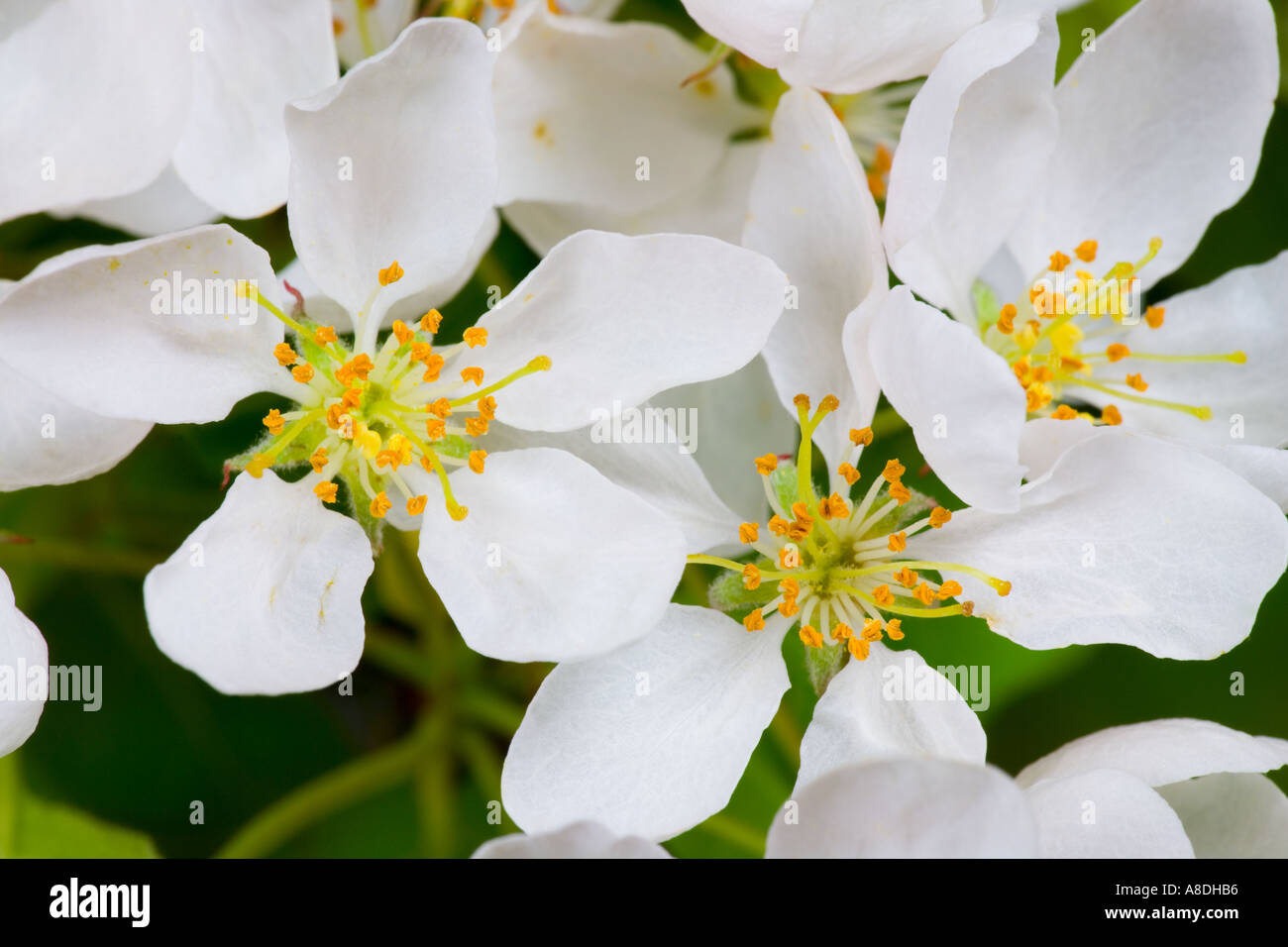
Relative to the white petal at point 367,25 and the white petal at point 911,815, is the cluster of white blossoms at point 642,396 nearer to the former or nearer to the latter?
the white petal at point 911,815

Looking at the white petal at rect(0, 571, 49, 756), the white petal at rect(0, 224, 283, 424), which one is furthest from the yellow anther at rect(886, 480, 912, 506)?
the white petal at rect(0, 571, 49, 756)

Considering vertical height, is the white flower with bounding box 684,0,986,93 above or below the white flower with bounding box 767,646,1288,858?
above

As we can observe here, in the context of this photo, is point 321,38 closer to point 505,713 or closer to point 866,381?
point 866,381

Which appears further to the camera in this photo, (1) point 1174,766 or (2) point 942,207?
(2) point 942,207

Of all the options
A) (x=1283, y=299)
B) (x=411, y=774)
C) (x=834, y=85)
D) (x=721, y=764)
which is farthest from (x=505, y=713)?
(x=1283, y=299)

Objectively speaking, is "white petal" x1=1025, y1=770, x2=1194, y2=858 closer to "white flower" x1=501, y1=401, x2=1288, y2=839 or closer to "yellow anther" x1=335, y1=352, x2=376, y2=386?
"white flower" x1=501, y1=401, x2=1288, y2=839

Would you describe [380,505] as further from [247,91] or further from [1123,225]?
[1123,225]
